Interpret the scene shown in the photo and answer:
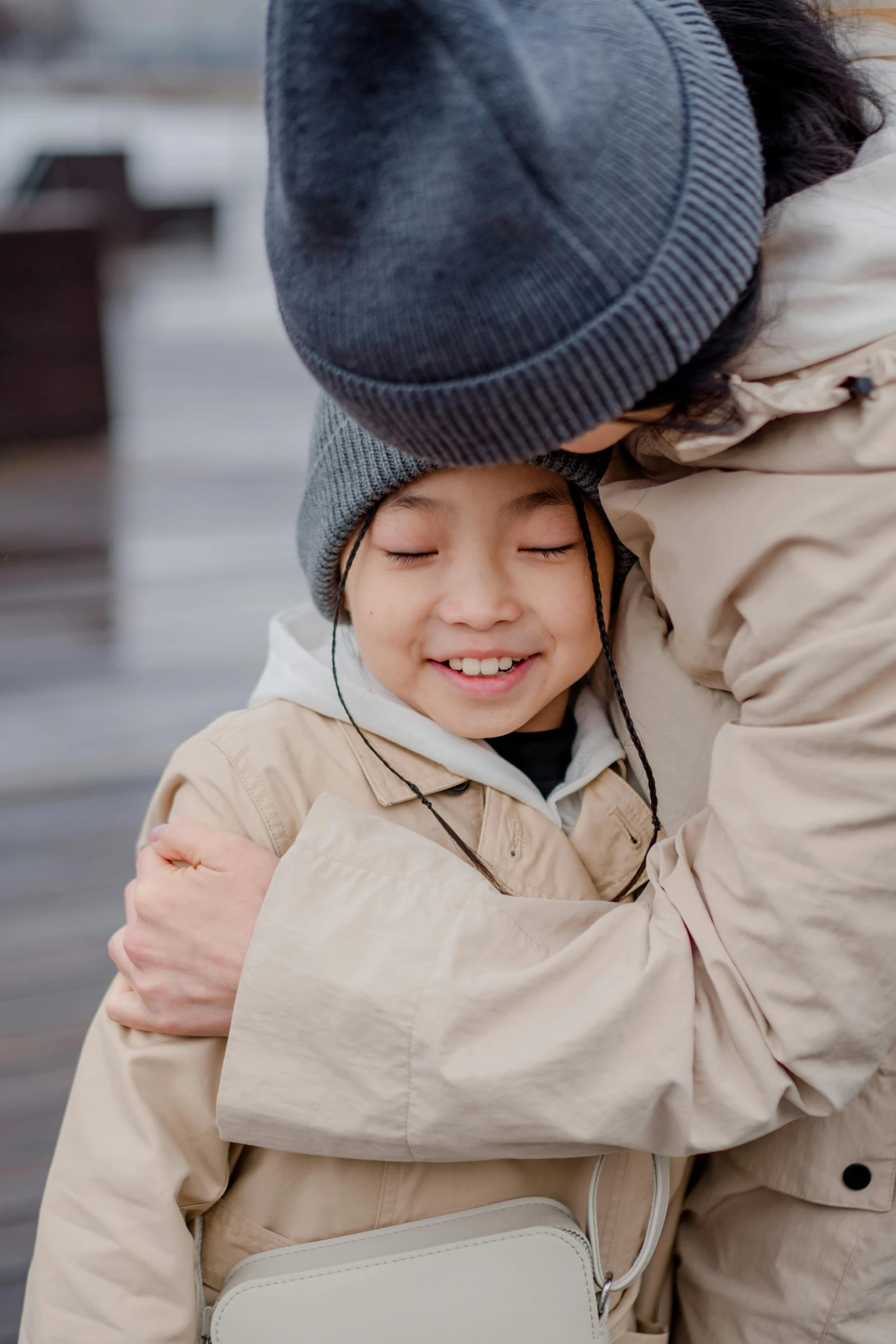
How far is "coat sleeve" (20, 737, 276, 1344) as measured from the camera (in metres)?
1.01

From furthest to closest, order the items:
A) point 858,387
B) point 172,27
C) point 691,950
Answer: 1. point 172,27
2. point 691,950
3. point 858,387

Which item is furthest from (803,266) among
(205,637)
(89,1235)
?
(205,637)

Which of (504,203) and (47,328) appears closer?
(504,203)

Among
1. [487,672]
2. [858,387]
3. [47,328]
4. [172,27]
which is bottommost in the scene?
[172,27]

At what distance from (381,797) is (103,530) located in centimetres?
328

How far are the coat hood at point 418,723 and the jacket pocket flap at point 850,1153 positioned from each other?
34cm

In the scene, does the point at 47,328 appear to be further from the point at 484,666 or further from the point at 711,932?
the point at 711,932

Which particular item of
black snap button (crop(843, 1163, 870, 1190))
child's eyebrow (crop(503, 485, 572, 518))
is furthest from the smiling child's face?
black snap button (crop(843, 1163, 870, 1190))

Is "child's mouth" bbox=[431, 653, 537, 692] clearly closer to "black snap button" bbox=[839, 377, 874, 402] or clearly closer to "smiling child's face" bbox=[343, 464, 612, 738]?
"smiling child's face" bbox=[343, 464, 612, 738]

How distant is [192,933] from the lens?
1021 mm

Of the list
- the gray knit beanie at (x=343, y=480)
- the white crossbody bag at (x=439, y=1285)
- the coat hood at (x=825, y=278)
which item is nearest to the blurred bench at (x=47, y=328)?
the gray knit beanie at (x=343, y=480)

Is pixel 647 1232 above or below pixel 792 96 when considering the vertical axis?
below

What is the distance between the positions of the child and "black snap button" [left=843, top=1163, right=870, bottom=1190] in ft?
0.56

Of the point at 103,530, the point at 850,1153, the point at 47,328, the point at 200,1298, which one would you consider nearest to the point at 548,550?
the point at 850,1153
